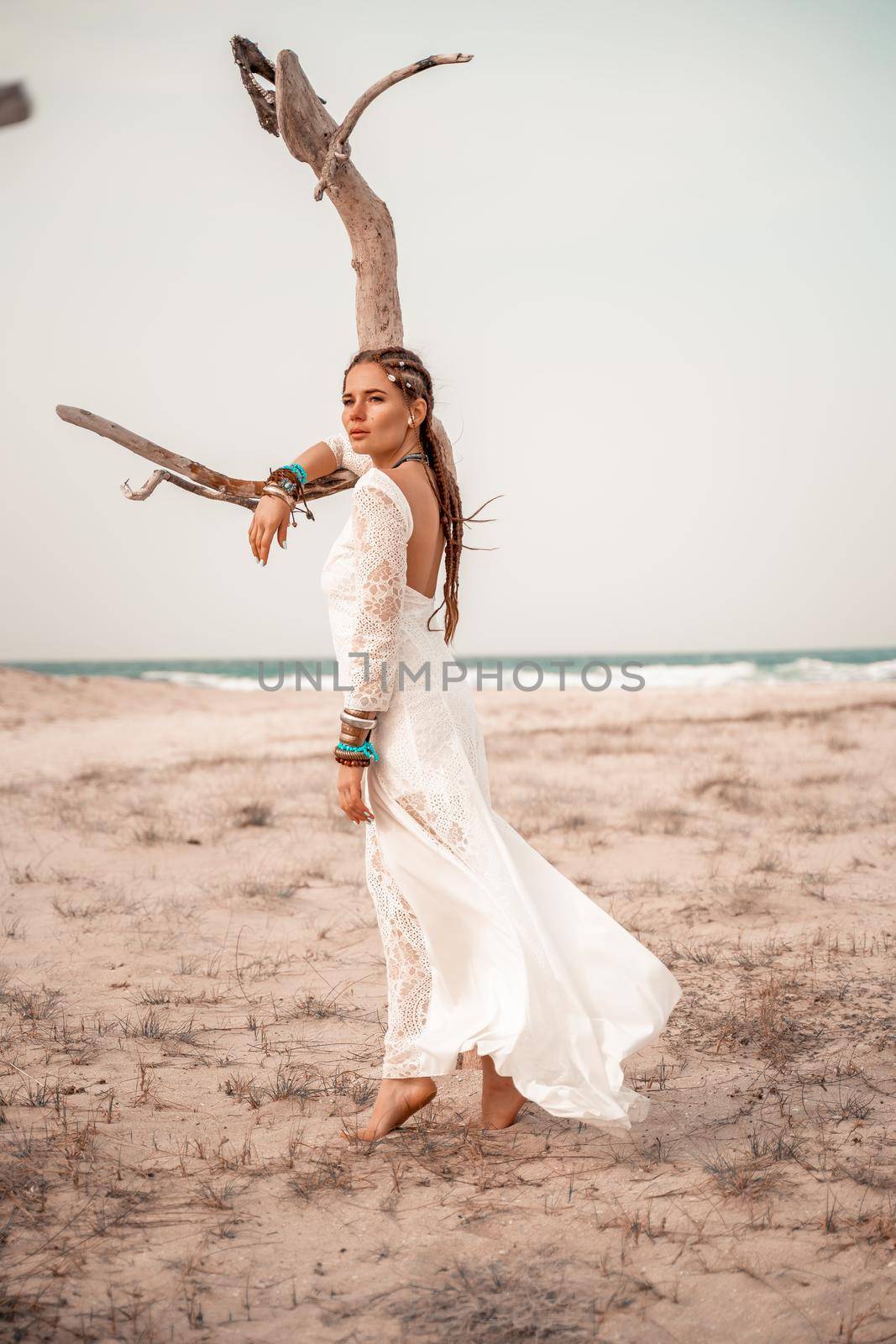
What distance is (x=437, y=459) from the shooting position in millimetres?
3191

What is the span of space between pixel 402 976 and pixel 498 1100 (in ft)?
1.86

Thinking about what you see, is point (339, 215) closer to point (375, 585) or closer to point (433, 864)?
point (375, 585)

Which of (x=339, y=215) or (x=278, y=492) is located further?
(x=339, y=215)

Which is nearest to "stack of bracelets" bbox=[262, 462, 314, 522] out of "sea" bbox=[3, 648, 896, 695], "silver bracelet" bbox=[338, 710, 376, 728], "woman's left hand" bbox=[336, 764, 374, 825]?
"silver bracelet" bbox=[338, 710, 376, 728]

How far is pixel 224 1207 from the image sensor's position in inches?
104

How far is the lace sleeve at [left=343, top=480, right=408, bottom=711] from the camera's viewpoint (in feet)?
9.36

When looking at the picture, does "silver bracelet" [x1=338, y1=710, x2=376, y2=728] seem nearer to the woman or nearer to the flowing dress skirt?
the woman

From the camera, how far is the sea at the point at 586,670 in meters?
46.1

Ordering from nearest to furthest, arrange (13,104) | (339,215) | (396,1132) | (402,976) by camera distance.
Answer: (13,104) → (402,976) → (396,1132) → (339,215)

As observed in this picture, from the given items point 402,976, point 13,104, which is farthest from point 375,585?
point 13,104

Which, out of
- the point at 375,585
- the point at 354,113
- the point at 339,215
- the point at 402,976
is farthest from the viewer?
the point at 339,215

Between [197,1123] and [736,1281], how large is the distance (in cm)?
174

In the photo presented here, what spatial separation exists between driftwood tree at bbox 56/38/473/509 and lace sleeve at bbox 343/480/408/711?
0.74m

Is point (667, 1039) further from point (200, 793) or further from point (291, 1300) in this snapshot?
point (200, 793)
